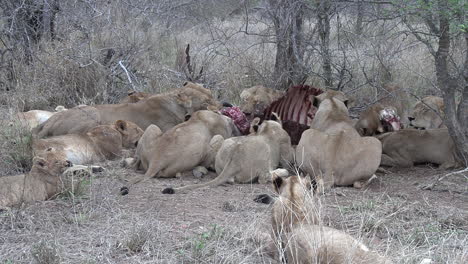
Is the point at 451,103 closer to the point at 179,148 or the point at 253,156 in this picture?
the point at 253,156

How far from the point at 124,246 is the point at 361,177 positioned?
3168mm

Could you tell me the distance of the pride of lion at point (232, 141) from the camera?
24.5ft

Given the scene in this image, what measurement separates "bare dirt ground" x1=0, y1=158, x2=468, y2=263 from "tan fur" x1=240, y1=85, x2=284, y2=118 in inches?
104

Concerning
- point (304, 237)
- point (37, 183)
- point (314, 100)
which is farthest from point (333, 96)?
point (304, 237)

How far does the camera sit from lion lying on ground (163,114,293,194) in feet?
25.2

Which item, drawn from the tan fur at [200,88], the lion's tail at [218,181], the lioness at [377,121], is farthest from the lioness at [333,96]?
the lion's tail at [218,181]

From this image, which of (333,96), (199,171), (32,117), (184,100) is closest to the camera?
(199,171)

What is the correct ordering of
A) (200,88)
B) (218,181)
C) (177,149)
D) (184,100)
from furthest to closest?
(200,88)
(184,100)
(177,149)
(218,181)

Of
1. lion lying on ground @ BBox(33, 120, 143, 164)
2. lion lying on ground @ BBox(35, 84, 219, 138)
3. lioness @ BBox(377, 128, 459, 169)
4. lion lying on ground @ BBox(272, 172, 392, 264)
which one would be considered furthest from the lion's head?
lion lying on ground @ BBox(272, 172, 392, 264)

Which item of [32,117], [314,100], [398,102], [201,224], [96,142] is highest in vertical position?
[314,100]

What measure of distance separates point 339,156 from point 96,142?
123 inches

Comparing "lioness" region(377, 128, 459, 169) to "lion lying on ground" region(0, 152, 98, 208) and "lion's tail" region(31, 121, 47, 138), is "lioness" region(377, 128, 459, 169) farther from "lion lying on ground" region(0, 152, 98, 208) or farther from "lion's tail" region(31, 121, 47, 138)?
"lion's tail" region(31, 121, 47, 138)

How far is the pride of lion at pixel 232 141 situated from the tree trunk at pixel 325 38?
85 cm

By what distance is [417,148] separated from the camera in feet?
28.9
